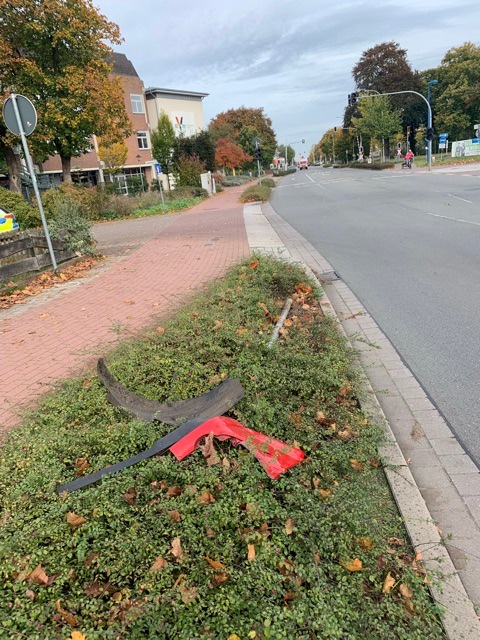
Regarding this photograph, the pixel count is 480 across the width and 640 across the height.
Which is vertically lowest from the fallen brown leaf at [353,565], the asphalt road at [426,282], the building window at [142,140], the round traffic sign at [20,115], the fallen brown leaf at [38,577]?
the asphalt road at [426,282]

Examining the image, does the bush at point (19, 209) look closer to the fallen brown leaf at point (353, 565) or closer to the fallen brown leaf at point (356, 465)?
the fallen brown leaf at point (356, 465)

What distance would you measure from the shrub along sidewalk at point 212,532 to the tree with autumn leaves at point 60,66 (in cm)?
1878

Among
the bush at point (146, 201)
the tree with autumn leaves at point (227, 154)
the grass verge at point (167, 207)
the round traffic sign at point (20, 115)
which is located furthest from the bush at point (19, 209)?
the tree with autumn leaves at point (227, 154)

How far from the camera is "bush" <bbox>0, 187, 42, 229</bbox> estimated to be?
1091cm

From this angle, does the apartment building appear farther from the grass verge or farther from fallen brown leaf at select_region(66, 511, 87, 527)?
fallen brown leaf at select_region(66, 511, 87, 527)

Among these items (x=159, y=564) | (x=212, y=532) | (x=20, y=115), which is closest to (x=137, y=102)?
(x=20, y=115)

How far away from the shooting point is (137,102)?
161ft

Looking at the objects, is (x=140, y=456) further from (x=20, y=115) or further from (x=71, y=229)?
(x=71, y=229)

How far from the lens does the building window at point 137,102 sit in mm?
48219

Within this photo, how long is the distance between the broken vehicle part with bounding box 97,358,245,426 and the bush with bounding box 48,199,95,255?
22.6 feet

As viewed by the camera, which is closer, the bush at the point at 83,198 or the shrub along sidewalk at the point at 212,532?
the shrub along sidewalk at the point at 212,532

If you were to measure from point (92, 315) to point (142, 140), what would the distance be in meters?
47.9

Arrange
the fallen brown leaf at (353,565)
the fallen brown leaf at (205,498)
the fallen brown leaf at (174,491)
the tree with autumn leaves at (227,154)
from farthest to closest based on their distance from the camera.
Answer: the tree with autumn leaves at (227,154) < the fallen brown leaf at (174,491) < the fallen brown leaf at (205,498) < the fallen brown leaf at (353,565)

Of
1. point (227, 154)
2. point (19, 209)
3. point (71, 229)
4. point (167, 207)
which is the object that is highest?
point (227, 154)
